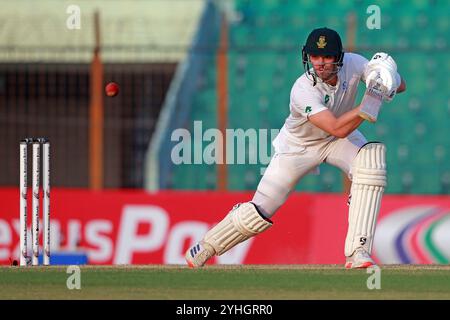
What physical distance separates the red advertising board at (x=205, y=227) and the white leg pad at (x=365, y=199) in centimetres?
388

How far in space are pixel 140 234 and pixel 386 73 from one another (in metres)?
5.07

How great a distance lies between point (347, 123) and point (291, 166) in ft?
2.39

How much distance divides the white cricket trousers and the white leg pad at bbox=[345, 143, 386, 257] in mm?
300

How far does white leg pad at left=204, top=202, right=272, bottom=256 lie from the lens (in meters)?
8.95

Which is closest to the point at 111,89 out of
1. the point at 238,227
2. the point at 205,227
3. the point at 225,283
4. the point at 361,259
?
the point at 238,227

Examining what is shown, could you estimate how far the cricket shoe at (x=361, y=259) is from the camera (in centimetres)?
855

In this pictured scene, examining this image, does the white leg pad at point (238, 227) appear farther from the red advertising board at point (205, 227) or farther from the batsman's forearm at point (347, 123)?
the red advertising board at point (205, 227)

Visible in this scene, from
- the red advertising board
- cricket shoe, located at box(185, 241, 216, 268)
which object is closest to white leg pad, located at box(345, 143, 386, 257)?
cricket shoe, located at box(185, 241, 216, 268)

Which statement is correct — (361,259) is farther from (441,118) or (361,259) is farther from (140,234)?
(441,118)

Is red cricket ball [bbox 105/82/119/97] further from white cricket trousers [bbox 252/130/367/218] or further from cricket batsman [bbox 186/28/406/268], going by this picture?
white cricket trousers [bbox 252/130/367/218]

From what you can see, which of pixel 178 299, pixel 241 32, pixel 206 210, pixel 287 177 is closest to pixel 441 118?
pixel 241 32

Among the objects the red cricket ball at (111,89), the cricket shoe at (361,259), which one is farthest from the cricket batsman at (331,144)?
the red cricket ball at (111,89)

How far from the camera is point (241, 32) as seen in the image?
1791 centimetres

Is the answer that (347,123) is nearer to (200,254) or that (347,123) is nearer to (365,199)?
(365,199)
